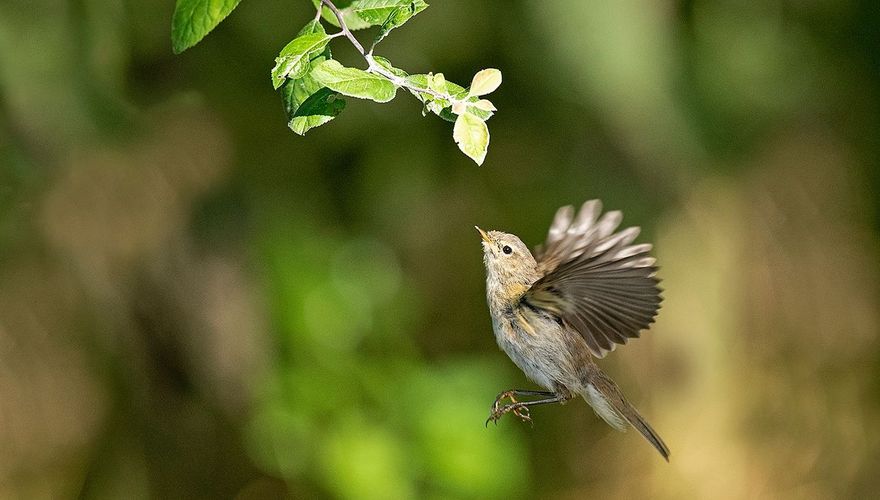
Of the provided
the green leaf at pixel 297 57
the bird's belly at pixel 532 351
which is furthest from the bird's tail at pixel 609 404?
the green leaf at pixel 297 57

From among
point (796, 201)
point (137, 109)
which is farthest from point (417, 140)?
point (796, 201)

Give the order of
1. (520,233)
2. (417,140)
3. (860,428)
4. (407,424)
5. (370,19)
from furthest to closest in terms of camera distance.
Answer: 1. (860,428)
2. (520,233)
3. (417,140)
4. (407,424)
5. (370,19)

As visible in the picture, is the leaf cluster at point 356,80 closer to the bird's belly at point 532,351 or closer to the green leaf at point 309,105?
the green leaf at point 309,105

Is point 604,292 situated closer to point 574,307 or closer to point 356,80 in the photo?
point 574,307

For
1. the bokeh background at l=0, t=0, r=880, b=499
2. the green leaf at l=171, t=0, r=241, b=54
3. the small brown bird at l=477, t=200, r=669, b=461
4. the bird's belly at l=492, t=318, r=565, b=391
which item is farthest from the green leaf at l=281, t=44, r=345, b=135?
the bokeh background at l=0, t=0, r=880, b=499

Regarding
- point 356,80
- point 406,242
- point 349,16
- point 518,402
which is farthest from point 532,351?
point 406,242

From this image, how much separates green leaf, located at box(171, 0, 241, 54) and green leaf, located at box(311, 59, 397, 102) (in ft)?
0.73

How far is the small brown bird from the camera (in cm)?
142

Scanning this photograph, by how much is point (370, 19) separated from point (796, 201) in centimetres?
316

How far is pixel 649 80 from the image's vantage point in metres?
2.97

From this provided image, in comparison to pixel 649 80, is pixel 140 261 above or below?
below

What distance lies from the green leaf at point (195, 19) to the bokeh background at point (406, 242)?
5.80 ft

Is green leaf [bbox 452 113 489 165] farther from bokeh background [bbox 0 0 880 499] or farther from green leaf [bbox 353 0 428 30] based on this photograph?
bokeh background [bbox 0 0 880 499]

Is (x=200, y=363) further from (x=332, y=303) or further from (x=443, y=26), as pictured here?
(x=443, y=26)
